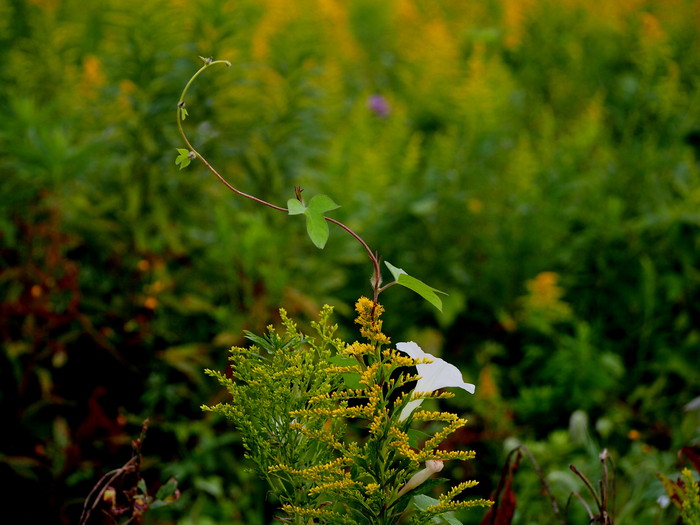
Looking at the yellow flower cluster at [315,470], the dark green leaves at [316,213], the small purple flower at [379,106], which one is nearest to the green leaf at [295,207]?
the dark green leaves at [316,213]

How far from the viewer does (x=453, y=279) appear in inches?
112

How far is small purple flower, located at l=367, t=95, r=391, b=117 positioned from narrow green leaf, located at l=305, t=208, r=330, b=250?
3.06m

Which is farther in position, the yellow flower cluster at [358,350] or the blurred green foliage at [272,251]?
the blurred green foliage at [272,251]

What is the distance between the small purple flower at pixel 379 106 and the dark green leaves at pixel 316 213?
120 inches

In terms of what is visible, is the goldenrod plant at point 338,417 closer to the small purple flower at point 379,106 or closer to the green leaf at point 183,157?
the green leaf at point 183,157

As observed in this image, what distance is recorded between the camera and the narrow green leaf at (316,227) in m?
0.78

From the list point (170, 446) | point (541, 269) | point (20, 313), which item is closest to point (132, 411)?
point (170, 446)

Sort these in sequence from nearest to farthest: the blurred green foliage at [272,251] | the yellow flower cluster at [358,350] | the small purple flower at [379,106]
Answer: the yellow flower cluster at [358,350] < the blurred green foliage at [272,251] < the small purple flower at [379,106]

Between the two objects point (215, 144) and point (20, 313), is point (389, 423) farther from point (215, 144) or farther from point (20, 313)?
point (215, 144)

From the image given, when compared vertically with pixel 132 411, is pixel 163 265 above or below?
above

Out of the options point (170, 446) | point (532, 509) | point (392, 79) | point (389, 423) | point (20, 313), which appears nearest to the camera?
point (389, 423)

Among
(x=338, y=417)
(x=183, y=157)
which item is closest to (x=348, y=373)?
(x=338, y=417)

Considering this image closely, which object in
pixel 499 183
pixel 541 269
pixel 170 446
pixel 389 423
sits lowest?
pixel 170 446

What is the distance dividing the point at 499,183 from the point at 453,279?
46 centimetres
